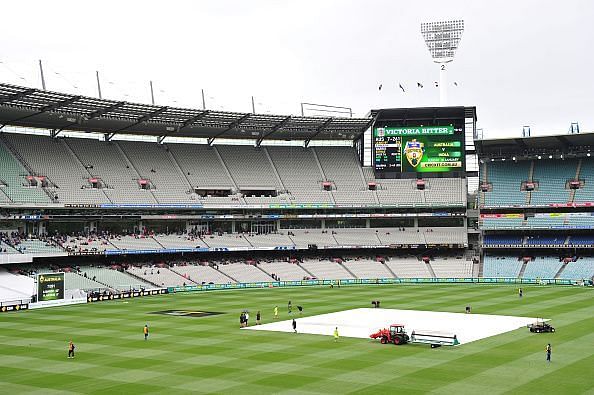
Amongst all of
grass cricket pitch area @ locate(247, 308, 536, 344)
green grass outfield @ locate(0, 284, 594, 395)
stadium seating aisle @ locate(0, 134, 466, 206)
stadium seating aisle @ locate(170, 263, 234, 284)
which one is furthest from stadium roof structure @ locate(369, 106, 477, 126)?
grass cricket pitch area @ locate(247, 308, 536, 344)

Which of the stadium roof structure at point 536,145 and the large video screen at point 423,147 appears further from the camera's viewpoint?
the large video screen at point 423,147

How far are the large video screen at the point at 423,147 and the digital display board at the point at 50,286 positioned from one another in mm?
50948

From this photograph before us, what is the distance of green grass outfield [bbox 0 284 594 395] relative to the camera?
95.1ft

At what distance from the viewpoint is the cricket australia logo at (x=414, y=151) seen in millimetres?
96750

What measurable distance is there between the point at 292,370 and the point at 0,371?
14.7m

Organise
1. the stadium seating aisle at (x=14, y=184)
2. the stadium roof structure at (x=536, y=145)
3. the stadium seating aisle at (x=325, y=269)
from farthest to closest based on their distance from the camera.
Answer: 1. the stadium roof structure at (x=536, y=145)
2. the stadium seating aisle at (x=325, y=269)
3. the stadium seating aisle at (x=14, y=184)

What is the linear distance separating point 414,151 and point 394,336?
199 ft

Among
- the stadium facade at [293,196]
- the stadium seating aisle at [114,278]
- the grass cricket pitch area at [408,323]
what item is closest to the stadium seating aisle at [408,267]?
the stadium facade at [293,196]

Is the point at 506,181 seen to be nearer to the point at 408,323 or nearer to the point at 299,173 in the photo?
the point at 299,173

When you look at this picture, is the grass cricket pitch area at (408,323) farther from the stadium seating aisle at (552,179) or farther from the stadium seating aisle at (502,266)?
the stadium seating aisle at (552,179)

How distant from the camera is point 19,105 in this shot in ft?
243

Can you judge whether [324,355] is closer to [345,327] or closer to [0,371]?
[345,327]

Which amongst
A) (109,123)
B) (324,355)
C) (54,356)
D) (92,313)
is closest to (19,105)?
(109,123)

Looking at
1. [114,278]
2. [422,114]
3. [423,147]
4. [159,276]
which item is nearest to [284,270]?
[159,276]
